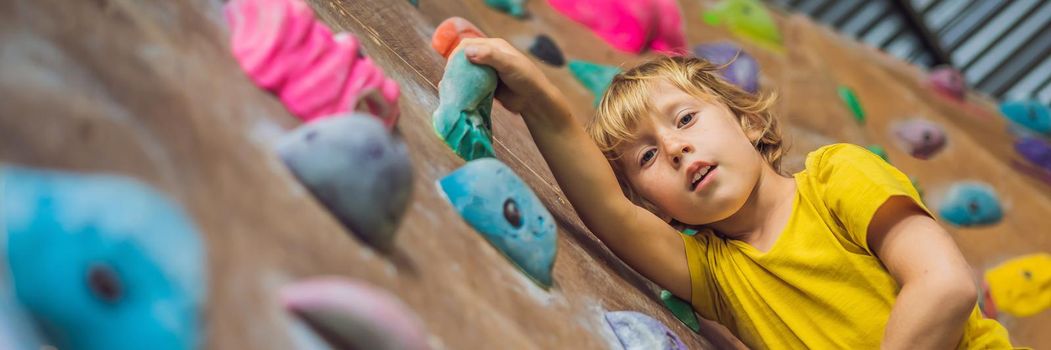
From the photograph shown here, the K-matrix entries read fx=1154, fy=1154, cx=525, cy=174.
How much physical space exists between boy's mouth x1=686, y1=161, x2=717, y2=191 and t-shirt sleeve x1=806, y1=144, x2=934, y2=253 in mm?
200

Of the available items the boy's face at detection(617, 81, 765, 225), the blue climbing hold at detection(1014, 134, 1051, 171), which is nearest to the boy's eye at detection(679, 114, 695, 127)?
the boy's face at detection(617, 81, 765, 225)

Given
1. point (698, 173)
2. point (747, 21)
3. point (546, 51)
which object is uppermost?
point (747, 21)

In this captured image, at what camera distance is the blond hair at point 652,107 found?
193 centimetres

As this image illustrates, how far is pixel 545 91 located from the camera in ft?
5.76

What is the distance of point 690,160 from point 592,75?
127 cm

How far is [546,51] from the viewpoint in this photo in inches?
120

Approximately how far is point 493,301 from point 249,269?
0.39 meters

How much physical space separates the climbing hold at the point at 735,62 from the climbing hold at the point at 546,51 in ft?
1.32

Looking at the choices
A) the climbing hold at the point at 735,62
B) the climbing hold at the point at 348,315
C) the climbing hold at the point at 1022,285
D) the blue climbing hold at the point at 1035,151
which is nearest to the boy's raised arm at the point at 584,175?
the climbing hold at the point at 348,315

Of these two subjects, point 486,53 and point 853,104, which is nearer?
point 486,53

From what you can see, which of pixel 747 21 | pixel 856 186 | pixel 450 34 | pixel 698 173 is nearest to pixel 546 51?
pixel 450 34

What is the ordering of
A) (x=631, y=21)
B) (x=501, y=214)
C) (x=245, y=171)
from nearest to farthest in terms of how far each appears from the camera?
1. (x=245, y=171)
2. (x=501, y=214)
3. (x=631, y=21)

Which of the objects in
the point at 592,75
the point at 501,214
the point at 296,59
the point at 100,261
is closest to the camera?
the point at 100,261

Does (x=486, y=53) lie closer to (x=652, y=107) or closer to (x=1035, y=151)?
Result: (x=652, y=107)
